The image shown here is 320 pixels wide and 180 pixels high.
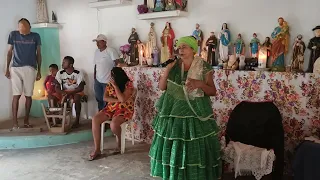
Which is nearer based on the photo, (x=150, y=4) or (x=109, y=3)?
(x=150, y=4)

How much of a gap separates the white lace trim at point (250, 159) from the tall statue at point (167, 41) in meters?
1.70

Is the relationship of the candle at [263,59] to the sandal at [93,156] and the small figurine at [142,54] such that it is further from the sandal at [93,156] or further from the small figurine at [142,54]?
the sandal at [93,156]

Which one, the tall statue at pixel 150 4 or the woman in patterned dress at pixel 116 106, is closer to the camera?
the woman in patterned dress at pixel 116 106

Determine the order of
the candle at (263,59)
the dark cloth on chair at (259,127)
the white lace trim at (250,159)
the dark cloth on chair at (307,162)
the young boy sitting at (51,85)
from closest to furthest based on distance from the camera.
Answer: the dark cloth on chair at (307,162) → the white lace trim at (250,159) → the dark cloth on chair at (259,127) → the candle at (263,59) → the young boy sitting at (51,85)

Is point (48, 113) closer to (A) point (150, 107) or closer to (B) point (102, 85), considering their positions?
(B) point (102, 85)

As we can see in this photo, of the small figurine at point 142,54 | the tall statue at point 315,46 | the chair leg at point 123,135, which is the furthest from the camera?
the small figurine at point 142,54

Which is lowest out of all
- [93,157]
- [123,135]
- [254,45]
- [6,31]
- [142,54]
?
[93,157]

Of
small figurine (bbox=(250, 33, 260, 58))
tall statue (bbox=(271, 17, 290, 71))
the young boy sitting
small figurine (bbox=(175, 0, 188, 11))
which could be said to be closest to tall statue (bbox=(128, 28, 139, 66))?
small figurine (bbox=(175, 0, 188, 11))

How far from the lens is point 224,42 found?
3.62 meters

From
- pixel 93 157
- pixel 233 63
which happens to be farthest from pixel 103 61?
pixel 233 63

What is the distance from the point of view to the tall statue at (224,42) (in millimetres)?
3607

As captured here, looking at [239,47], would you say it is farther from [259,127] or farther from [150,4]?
[150,4]

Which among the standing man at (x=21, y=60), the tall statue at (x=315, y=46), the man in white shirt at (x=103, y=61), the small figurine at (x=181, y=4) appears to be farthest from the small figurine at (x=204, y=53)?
the standing man at (x=21, y=60)

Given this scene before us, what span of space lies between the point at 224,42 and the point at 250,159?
4.80 feet
